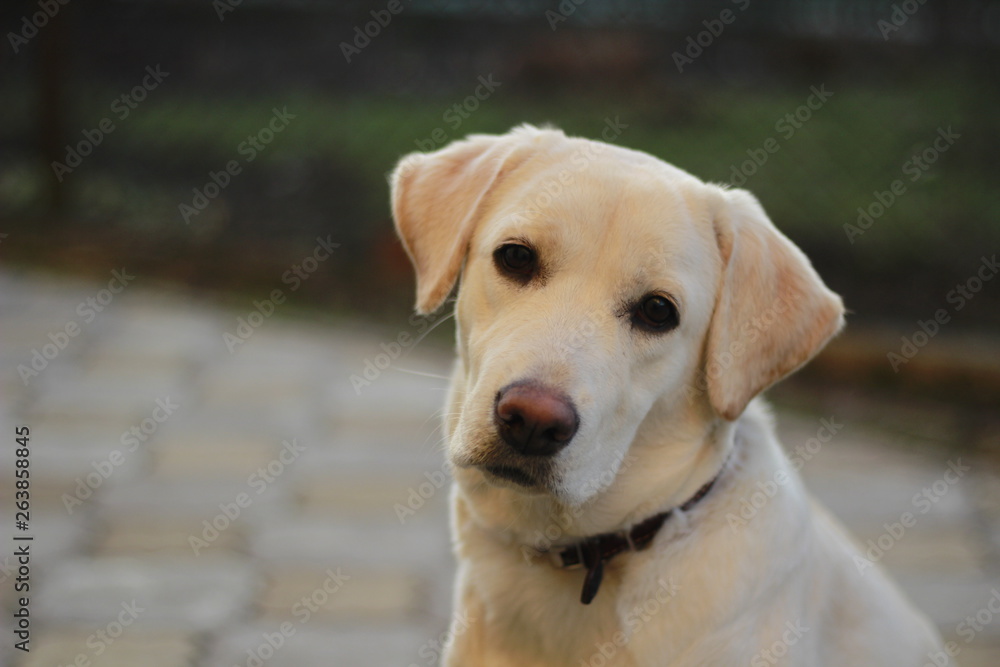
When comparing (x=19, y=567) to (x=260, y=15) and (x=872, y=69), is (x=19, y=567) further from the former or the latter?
(x=872, y=69)

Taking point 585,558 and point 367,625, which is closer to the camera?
point 585,558

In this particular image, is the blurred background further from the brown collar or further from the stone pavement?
the brown collar

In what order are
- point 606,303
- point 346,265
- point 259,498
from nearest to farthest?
1. point 606,303
2. point 259,498
3. point 346,265

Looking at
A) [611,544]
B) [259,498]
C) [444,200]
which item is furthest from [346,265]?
[611,544]

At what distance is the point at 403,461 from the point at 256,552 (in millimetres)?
1104

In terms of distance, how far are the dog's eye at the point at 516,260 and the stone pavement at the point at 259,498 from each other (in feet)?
1.20

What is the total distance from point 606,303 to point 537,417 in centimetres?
41

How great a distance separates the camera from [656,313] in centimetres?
251

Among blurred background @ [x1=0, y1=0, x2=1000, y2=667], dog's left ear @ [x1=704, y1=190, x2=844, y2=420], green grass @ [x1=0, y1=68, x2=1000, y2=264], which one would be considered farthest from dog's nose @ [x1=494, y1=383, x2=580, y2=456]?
green grass @ [x1=0, y1=68, x2=1000, y2=264]

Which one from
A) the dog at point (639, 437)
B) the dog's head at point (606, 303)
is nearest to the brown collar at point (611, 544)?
the dog at point (639, 437)

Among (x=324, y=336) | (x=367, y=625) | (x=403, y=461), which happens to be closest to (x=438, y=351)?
(x=324, y=336)

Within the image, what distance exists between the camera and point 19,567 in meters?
3.95

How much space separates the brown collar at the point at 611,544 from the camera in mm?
2572

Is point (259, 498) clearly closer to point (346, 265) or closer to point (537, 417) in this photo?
point (537, 417)
